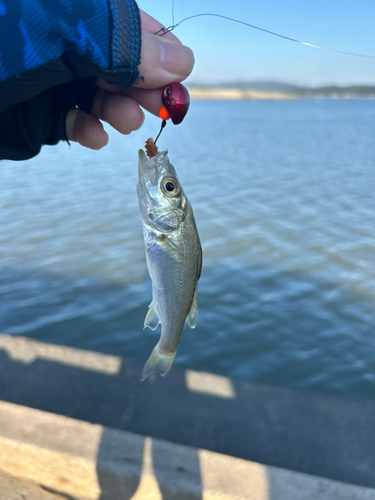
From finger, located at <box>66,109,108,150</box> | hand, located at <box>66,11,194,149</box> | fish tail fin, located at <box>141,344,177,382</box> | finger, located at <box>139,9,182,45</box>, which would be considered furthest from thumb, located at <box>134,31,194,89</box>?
fish tail fin, located at <box>141,344,177,382</box>

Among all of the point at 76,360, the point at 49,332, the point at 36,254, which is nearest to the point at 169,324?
the point at 76,360

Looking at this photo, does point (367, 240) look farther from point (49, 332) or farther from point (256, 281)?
point (49, 332)

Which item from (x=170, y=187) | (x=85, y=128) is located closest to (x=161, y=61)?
(x=170, y=187)

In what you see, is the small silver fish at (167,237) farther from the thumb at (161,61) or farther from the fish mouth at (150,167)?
the thumb at (161,61)

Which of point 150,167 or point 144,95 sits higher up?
point 144,95

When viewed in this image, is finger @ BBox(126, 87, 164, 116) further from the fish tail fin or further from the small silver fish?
the fish tail fin

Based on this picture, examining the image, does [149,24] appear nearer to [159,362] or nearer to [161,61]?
[161,61]
